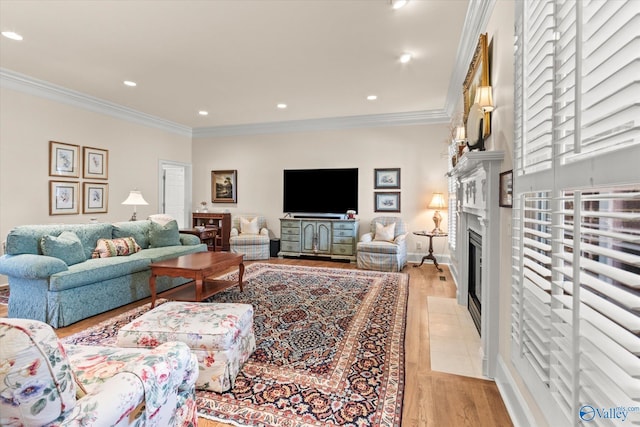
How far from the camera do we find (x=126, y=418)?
1.04 meters

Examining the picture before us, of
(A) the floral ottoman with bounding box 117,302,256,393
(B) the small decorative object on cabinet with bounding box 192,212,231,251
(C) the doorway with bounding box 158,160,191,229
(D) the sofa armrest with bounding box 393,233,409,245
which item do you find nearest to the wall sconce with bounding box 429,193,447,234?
(D) the sofa armrest with bounding box 393,233,409,245

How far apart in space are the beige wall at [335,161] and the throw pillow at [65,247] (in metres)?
3.75

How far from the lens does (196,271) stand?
3.05 meters

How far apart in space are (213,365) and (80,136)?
16.1 feet

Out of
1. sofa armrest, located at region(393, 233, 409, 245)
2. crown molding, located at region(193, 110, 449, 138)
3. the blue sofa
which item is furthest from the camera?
crown molding, located at region(193, 110, 449, 138)

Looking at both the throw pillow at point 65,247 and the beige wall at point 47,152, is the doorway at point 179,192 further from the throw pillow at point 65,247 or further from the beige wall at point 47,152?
the throw pillow at point 65,247

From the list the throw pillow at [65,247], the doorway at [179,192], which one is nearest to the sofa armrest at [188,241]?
the throw pillow at [65,247]

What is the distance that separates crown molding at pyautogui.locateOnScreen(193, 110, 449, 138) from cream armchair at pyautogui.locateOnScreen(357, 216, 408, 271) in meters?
1.86

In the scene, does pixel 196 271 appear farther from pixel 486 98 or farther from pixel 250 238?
pixel 250 238

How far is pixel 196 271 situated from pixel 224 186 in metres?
4.34

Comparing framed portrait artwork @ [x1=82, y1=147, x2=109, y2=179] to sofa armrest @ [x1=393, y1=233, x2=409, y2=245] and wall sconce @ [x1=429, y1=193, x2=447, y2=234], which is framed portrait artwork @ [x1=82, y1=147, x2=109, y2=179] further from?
wall sconce @ [x1=429, y1=193, x2=447, y2=234]

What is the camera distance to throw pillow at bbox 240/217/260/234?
6.42 meters

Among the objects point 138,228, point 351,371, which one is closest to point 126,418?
point 351,371

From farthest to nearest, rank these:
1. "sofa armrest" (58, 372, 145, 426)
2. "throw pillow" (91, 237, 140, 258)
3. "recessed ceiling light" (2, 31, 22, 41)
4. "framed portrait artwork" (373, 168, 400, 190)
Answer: "framed portrait artwork" (373, 168, 400, 190)
"throw pillow" (91, 237, 140, 258)
"recessed ceiling light" (2, 31, 22, 41)
"sofa armrest" (58, 372, 145, 426)
